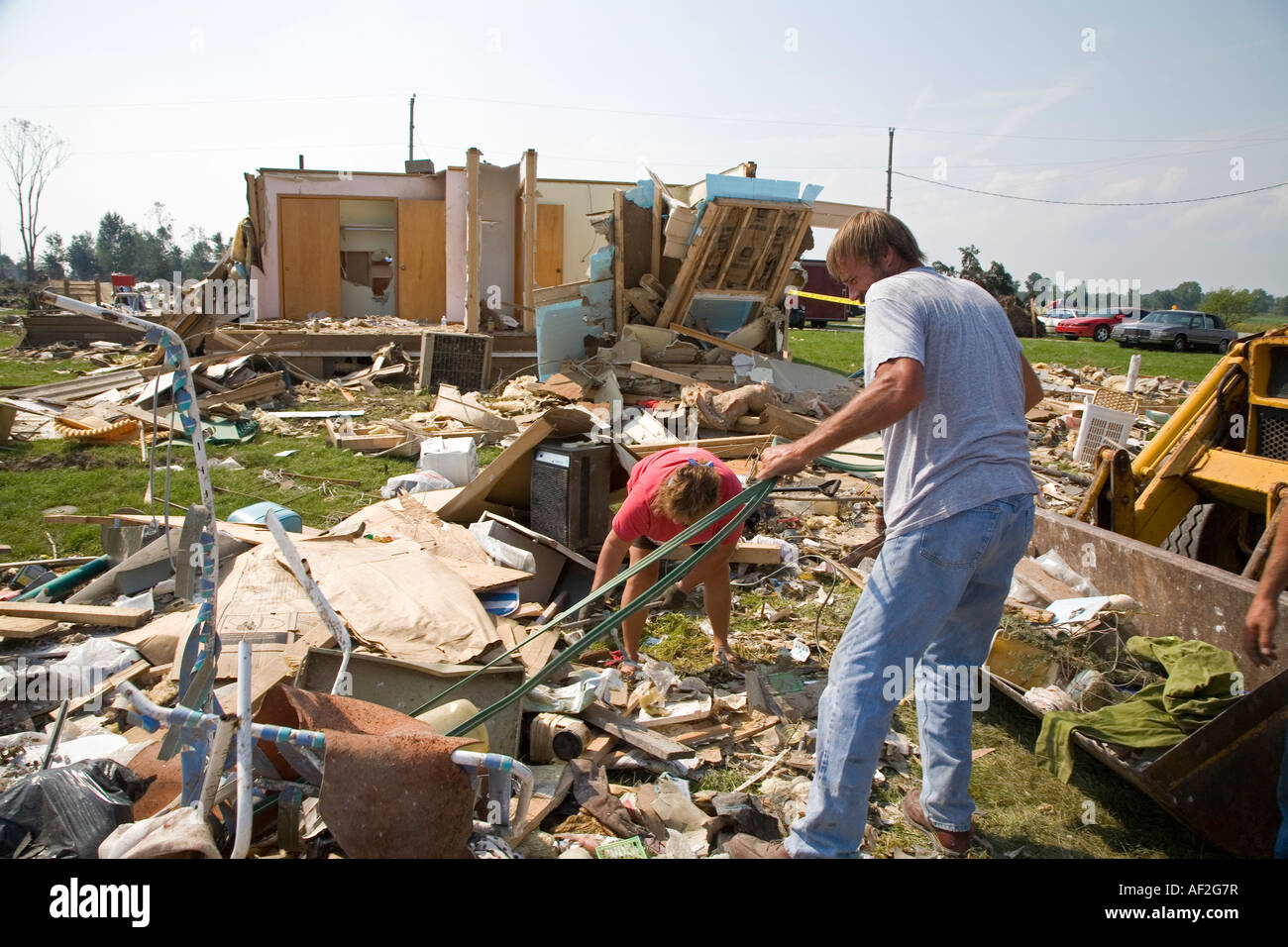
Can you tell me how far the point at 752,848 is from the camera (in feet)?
8.45

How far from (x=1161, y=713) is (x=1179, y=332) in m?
31.3

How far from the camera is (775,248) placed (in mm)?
11648

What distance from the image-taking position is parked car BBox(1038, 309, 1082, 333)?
1340 inches

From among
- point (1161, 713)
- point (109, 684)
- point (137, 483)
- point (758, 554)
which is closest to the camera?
point (1161, 713)

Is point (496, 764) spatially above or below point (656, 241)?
below

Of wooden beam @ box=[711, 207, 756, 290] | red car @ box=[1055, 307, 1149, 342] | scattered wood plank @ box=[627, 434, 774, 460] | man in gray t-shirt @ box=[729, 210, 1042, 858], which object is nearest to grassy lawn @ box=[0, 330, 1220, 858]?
man in gray t-shirt @ box=[729, 210, 1042, 858]

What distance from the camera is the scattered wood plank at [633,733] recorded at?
3.20 m

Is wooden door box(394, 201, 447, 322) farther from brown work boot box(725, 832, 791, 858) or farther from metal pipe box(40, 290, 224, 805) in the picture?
brown work boot box(725, 832, 791, 858)

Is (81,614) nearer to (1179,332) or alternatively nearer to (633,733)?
(633,733)

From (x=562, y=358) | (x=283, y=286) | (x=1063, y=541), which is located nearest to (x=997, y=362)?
(x=1063, y=541)

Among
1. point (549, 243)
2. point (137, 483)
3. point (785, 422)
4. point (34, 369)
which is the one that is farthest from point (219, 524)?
point (549, 243)

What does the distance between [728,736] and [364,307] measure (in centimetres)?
1697

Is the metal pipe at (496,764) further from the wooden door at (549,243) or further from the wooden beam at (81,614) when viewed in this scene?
the wooden door at (549,243)

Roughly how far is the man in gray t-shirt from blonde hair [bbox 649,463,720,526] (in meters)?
1.08
